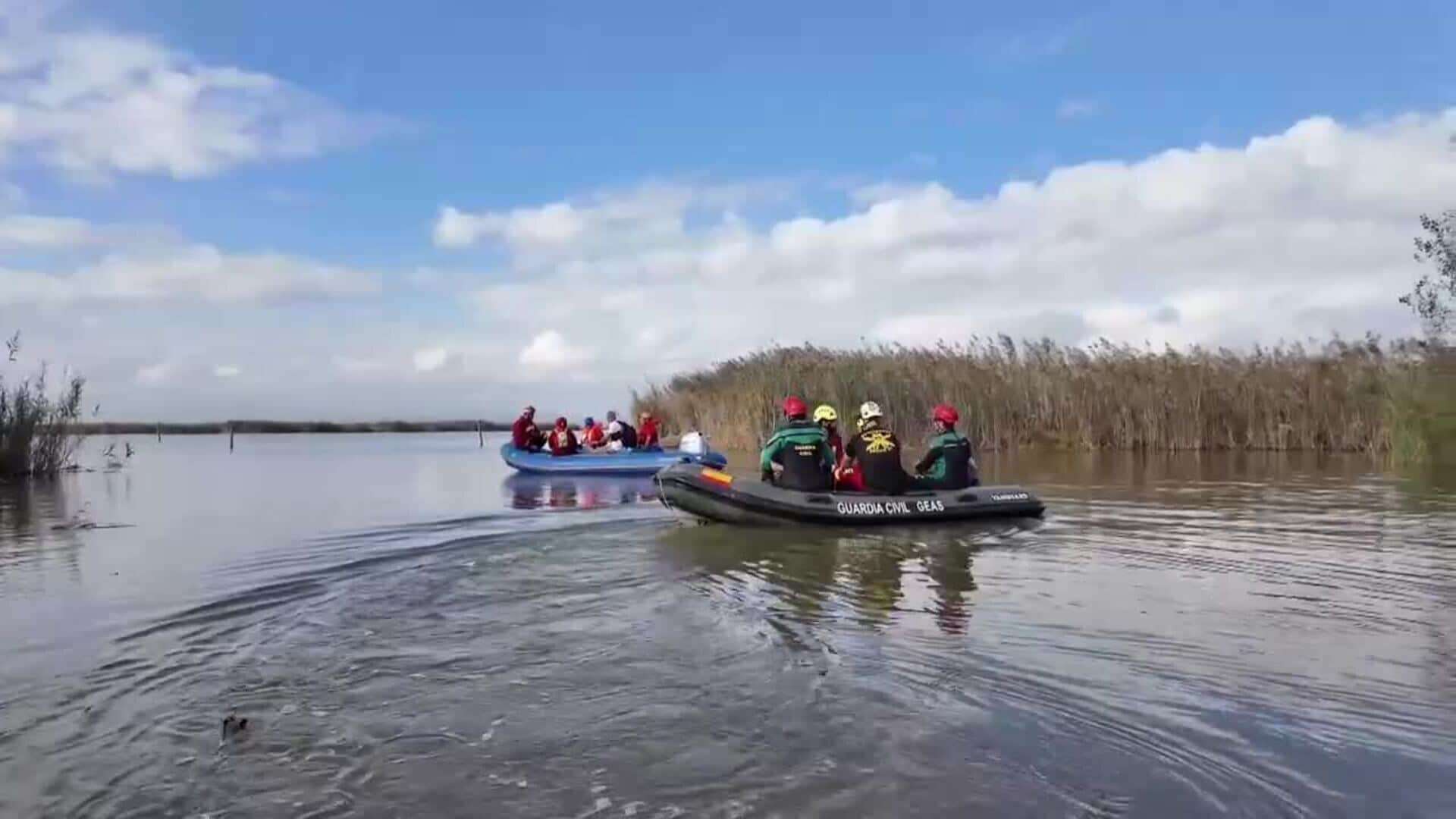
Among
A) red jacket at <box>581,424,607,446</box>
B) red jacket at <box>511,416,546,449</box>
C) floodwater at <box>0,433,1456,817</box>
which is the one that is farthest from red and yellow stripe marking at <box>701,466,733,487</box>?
red jacket at <box>581,424,607,446</box>

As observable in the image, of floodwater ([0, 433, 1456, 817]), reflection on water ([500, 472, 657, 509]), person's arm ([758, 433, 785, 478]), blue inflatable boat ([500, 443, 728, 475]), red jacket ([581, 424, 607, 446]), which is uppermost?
red jacket ([581, 424, 607, 446])

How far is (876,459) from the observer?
12.4 m

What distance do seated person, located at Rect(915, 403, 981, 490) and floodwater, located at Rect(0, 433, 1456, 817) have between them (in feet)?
3.18

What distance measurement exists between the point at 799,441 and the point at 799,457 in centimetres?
18

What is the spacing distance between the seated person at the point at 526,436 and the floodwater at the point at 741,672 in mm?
10550

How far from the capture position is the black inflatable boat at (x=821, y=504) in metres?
11.7

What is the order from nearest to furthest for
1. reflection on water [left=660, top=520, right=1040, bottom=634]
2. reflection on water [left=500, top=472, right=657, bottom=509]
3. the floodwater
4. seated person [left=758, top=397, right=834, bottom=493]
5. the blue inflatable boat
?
the floodwater, reflection on water [left=660, top=520, right=1040, bottom=634], seated person [left=758, top=397, right=834, bottom=493], reflection on water [left=500, top=472, right=657, bottom=509], the blue inflatable boat

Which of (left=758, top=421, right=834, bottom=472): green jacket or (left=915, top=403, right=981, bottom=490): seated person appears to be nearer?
(left=758, top=421, right=834, bottom=472): green jacket

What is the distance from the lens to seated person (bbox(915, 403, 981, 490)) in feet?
41.7

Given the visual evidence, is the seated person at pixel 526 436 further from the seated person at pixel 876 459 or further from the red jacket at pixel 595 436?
the seated person at pixel 876 459

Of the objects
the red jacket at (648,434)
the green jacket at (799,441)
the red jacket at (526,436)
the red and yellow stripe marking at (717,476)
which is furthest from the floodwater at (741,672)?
the red jacket at (526,436)

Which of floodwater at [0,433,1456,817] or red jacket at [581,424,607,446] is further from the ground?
red jacket at [581,424,607,446]

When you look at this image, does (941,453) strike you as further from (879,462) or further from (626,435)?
(626,435)

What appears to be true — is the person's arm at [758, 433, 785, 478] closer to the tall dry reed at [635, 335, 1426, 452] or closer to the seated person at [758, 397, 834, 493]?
the seated person at [758, 397, 834, 493]
